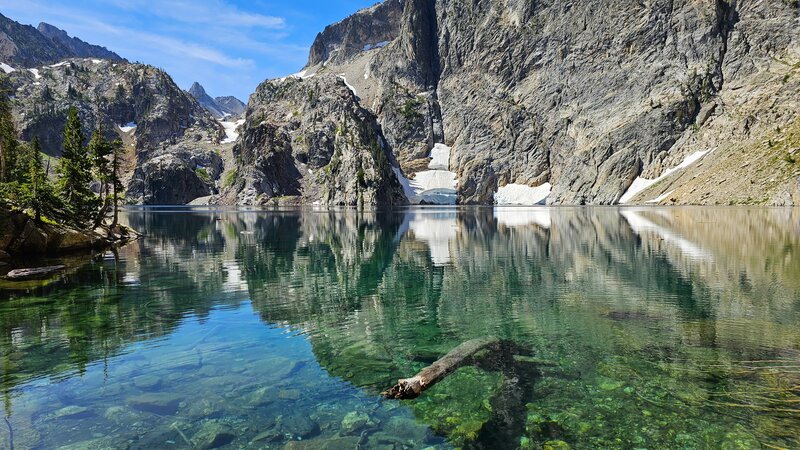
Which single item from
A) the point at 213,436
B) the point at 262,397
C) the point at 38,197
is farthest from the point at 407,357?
the point at 38,197

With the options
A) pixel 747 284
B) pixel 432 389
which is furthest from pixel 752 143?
pixel 432 389

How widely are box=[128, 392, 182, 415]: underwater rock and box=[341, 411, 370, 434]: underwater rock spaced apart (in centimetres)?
513

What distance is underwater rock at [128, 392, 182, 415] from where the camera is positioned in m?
12.9

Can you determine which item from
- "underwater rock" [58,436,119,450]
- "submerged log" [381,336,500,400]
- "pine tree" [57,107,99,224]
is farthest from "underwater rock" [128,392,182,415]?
"pine tree" [57,107,99,224]

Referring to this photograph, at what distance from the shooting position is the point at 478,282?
31984mm

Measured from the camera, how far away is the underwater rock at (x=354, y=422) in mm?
11703

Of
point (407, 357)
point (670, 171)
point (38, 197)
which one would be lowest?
point (407, 357)

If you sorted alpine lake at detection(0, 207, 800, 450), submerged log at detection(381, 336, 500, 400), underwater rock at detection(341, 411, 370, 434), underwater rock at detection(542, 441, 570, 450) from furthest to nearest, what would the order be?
submerged log at detection(381, 336, 500, 400)
underwater rock at detection(341, 411, 370, 434)
alpine lake at detection(0, 207, 800, 450)
underwater rock at detection(542, 441, 570, 450)

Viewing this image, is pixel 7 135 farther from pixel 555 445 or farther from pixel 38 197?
pixel 555 445

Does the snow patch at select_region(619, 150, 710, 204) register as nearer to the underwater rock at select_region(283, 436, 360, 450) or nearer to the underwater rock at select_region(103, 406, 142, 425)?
the underwater rock at select_region(283, 436, 360, 450)

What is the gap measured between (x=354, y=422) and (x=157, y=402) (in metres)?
6.28

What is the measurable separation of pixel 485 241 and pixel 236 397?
47.1m

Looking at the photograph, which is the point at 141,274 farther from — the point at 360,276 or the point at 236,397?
the point at 236,397

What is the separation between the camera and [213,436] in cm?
1147
